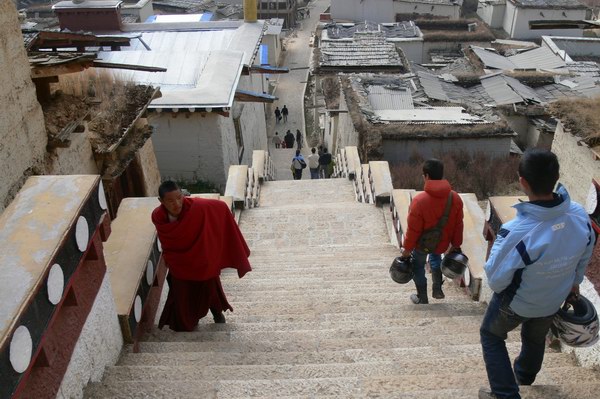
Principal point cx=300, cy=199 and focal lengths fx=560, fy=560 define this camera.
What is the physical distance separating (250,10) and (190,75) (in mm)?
6914

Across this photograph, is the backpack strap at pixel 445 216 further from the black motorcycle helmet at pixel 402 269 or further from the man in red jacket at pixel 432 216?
the black motorcycle helmet at pixel 402 269

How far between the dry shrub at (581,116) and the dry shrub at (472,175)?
205 inches

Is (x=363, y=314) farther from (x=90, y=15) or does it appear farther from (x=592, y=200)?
(x=90, y=15)

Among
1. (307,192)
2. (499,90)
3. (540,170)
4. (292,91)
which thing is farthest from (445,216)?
(292,91)

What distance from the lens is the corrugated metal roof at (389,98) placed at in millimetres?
17000

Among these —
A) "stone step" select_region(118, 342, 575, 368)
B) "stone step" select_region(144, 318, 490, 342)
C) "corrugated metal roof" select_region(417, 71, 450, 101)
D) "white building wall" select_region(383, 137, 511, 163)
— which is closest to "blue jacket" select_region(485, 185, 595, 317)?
"stone step" select_region(118, 342, 575, 368)

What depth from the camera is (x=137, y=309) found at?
4.27 meters

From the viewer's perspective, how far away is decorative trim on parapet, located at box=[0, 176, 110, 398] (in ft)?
8.50

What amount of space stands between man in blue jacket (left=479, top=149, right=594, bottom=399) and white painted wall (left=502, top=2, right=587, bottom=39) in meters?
36.3

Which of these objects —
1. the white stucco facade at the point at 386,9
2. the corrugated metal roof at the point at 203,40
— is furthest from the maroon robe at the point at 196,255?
the white stucco facade at the point at 386,9

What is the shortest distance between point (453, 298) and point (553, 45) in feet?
88.0

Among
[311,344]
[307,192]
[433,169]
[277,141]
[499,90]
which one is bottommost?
[277,141]

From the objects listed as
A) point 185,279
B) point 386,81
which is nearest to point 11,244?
point 185,279

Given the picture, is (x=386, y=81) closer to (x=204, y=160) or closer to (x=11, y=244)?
(x=204, y=160)
